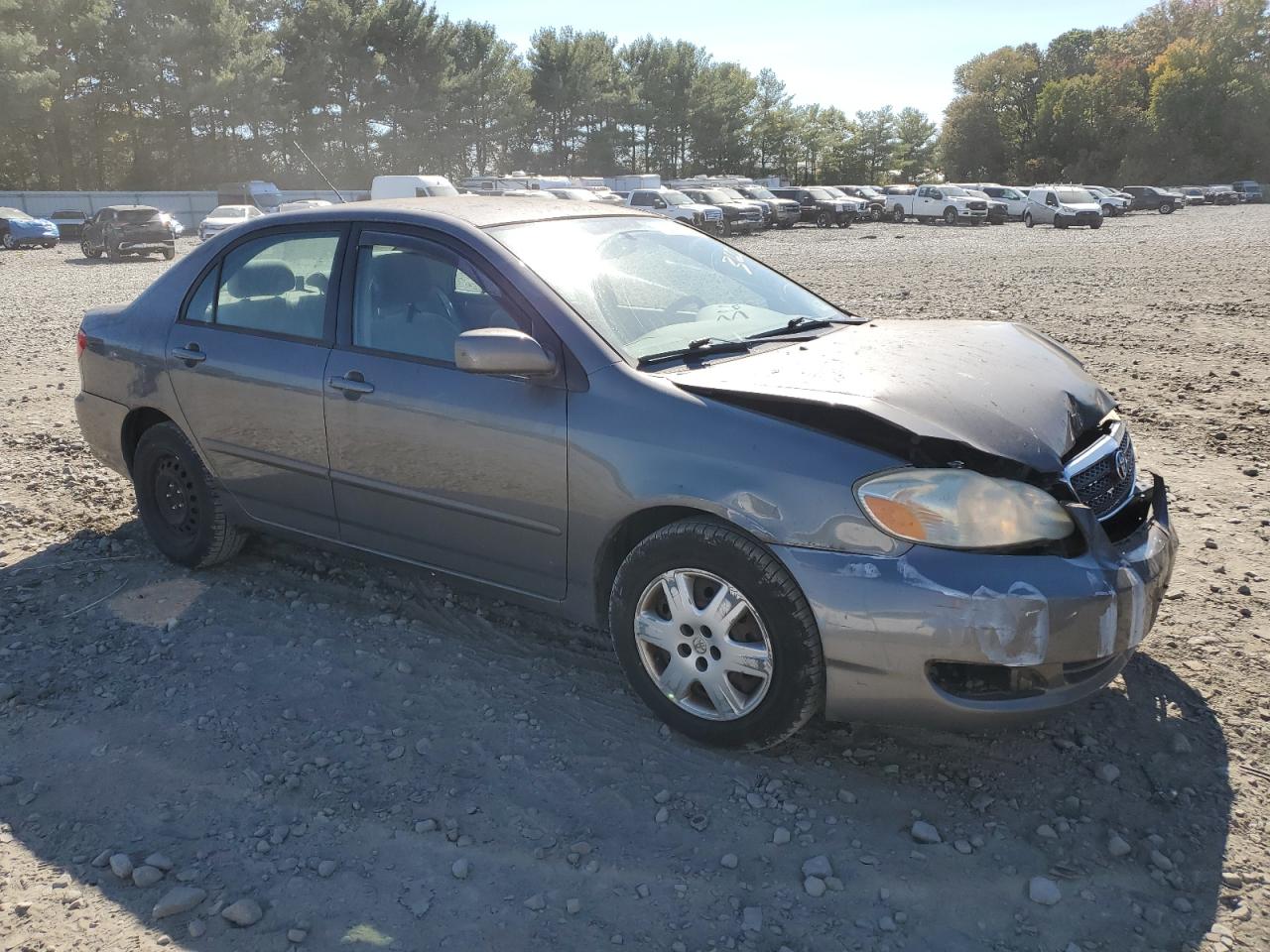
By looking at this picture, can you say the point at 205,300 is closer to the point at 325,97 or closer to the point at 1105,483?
the point at 1105,483

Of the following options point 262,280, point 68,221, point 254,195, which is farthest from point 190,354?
point 254,195

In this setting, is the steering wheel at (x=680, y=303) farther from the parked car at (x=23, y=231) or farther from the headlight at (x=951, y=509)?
the parked car at (x=23, y=231)

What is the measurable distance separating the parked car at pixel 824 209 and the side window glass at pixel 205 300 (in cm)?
3956

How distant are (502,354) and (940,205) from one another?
4466cm

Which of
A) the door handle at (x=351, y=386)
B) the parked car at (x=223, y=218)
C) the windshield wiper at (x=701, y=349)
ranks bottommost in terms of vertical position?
the parked car at (x=223, y=218)

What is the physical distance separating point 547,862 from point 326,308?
2.36 meters

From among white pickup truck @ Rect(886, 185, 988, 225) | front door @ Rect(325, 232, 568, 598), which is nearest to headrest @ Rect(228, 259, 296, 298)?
front door @ Rect(325, 232, 568, 598)

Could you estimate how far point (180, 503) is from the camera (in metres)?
4.82

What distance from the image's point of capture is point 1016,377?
3.44 meters

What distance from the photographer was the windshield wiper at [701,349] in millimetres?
3480

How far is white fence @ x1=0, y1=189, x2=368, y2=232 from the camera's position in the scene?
45.5 m

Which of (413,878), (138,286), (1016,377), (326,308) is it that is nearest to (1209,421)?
(1016,377)

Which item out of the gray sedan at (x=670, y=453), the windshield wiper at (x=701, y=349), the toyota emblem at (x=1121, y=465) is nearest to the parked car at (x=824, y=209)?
the gray sedan at (x=670, y=453)

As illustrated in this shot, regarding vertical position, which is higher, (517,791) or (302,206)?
(302,206)
